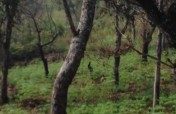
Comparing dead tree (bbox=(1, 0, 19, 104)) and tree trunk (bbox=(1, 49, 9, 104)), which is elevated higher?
dead tree (bbox=(1, 0, 19, 104))

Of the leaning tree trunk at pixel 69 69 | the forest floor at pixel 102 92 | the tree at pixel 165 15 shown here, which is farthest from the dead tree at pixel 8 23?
the tree at pixel 165 15

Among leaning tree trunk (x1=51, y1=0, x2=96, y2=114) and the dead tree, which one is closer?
leaning tree trunk (x1=51, y1=0, x2=96, y2=114)

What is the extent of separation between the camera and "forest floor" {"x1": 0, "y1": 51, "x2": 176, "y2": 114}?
1430 cm

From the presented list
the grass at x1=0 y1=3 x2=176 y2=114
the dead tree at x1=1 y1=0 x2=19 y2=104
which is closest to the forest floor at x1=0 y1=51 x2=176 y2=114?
the grass at x1=0 y1=3 x2=176 y2=114

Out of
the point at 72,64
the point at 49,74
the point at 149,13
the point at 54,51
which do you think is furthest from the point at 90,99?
the point at 54,51

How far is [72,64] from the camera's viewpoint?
10.5m

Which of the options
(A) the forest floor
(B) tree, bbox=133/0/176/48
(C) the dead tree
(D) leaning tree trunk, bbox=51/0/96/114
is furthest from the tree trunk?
(B) tree, bbox=133/0/176/48

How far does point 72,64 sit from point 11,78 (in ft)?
52.8

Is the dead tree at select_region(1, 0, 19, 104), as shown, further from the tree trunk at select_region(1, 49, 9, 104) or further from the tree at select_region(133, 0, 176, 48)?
the tree at select_region(133, 0, 176, 48)

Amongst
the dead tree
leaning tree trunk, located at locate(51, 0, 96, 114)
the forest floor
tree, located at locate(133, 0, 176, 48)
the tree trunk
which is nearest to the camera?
tree, located at locate(133, 0, 176, 48)

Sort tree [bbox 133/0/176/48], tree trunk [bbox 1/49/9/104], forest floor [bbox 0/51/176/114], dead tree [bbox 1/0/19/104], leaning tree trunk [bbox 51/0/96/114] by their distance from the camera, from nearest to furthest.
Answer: tree [bbox 133/0/176/48], leaning tree trunk [bbox 51/0/96/114], forest floor [bbox 0/51/176/114], dead tree [bbox 1/0/19/104], tree trunk [bbox 1/49/9/104]

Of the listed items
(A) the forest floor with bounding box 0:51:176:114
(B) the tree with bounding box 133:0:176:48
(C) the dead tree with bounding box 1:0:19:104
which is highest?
(C) the dead tree with bounding box 1:0:19:104

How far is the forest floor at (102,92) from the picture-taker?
14.3 metres

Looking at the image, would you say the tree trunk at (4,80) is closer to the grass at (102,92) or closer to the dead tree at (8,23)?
the dead tree at (8,23)
